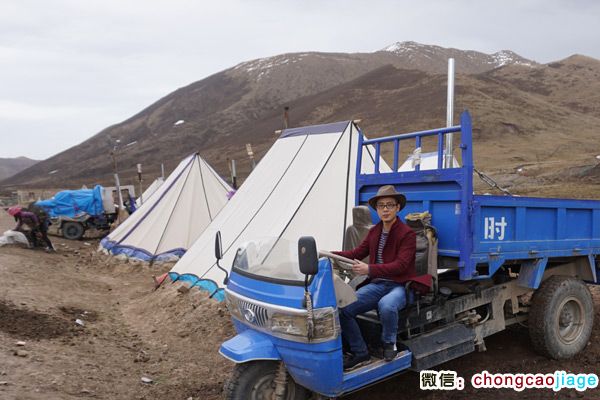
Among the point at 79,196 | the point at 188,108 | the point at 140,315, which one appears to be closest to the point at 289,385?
the point at 140,315

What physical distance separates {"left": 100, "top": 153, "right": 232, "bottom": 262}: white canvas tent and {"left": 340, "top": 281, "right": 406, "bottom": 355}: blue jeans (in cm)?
851

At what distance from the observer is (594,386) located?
4367 mm

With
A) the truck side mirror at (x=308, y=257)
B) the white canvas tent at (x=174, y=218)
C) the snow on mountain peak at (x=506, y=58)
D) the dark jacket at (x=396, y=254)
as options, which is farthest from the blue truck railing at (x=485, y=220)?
the snow on mountain peak at (x=506, y=58)

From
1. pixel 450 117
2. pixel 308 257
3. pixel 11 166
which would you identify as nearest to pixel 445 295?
pixel 308 257

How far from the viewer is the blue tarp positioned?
17.9 meters

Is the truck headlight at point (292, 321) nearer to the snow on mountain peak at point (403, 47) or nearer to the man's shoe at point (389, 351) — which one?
the man's shoe at point (389, 351)

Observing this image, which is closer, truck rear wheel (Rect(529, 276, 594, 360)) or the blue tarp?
truck rear wheel (Rect(529, 276, 594, 360))

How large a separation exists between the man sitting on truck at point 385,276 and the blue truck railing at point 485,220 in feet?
1.61

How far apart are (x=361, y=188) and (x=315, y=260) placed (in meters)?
2.21

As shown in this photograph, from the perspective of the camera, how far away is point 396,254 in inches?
156

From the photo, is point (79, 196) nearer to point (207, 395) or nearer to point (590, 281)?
point (207, 395)

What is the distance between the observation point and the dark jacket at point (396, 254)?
149 inches

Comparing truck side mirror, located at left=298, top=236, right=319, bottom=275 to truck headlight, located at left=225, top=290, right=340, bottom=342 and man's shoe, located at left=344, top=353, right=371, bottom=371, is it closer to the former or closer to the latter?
truck headlight, located at left=225, top=290, right=340, bottom=342

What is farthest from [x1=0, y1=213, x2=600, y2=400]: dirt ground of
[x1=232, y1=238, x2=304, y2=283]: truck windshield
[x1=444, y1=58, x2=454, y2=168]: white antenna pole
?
[x1=444, y1=58, x2=454, y2=168]: white antenna pole
